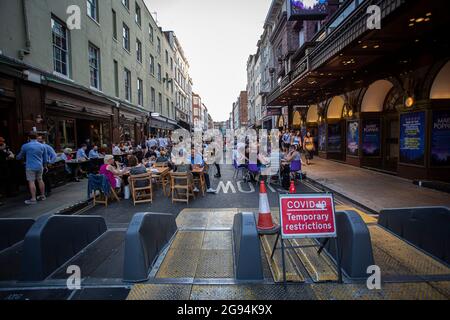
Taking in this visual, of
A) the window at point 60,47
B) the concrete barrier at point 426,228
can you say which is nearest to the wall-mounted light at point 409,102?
the concrete barrier at point 426,228

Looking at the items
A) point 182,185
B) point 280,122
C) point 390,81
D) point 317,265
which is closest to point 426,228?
point 317,265

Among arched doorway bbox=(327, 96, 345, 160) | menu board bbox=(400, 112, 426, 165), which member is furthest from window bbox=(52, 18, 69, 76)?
arched doorway bbox=(327, 96, 345, 160)

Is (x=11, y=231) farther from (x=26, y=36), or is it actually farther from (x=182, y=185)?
(x=26, y=36)

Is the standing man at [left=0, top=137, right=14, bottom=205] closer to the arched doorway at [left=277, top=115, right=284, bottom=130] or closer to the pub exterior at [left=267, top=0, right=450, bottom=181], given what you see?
the pub exterior at [left=267, top=0, right=450, bottom=181]

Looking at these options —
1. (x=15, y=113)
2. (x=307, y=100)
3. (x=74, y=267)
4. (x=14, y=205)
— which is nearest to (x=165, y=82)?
(x=307, y=100)

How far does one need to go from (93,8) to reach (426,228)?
60.0 feet

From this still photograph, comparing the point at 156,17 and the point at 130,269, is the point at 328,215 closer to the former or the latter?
the point at 130,269

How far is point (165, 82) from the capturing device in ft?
110

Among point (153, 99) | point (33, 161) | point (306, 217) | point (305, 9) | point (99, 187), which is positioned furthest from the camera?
point (153, 99)

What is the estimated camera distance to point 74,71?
12.3 metres

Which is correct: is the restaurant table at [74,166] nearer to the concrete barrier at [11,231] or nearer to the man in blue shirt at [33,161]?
the man in blue shirt at [33,161]

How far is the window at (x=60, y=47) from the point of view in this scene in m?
11.1

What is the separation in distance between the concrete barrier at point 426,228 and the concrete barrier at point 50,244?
18.0ft

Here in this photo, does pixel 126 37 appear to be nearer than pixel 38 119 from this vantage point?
No
